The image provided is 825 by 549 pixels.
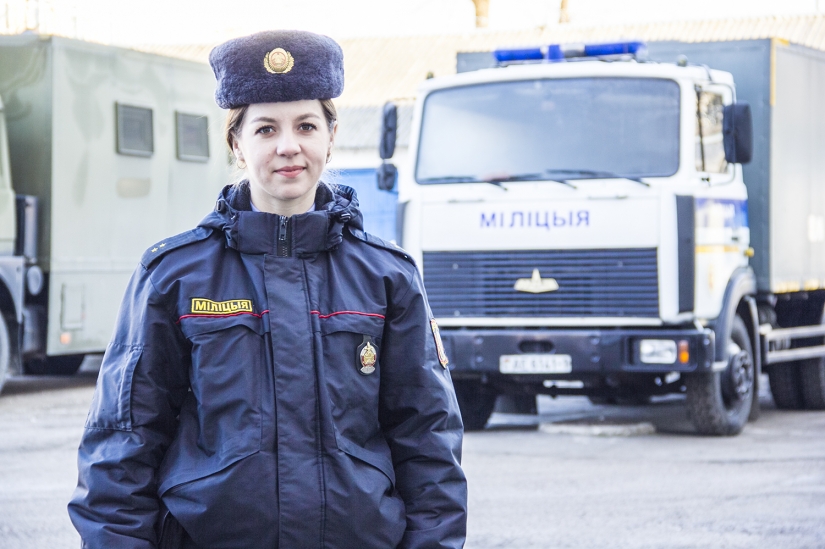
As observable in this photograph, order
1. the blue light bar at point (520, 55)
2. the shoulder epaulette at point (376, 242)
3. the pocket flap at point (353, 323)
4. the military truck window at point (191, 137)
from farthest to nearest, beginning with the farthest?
the military truck window at point (191, 137)
the blue light bar at point (520, 55)
the shoulder epaulette at point (376, 242)
the pocket flap at point (353, 323)

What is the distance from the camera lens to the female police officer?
7.64 feet

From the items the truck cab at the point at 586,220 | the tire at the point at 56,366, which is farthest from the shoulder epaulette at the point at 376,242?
the tire at the point at 56,366

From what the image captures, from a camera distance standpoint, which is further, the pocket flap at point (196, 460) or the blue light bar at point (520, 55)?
the blue light bar at point (520, 55)

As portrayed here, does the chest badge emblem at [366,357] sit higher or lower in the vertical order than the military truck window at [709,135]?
lower

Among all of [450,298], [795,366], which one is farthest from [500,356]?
[795,366]

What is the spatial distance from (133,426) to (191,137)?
40.5ft

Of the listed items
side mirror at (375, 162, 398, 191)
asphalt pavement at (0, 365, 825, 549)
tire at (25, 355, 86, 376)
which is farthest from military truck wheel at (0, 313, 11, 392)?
side mirror at (375, 162, 398, 191)

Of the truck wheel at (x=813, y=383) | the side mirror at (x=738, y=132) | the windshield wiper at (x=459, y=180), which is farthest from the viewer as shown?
the truck wheel at (x=813, y=383)

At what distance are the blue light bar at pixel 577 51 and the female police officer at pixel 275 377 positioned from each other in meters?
7.33

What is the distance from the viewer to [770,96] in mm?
10375

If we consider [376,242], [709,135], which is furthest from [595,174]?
[376,242]

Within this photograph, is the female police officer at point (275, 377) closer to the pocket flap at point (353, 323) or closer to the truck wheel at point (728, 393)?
the pocket flap at point (353, 323)

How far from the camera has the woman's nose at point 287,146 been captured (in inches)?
97.8

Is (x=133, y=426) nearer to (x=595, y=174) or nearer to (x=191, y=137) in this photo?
(x=595, y=174)
